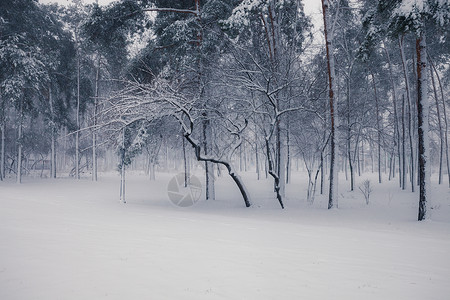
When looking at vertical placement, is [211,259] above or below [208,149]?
below

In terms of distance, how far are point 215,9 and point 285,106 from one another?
18.4ft

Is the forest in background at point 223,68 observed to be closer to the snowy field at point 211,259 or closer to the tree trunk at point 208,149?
the tree trunk at point 208,149

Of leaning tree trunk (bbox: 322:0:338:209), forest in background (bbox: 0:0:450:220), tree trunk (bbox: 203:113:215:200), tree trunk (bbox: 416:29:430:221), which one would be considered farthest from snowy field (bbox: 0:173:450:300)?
tree trunk (bbox: 203:113:215:200)

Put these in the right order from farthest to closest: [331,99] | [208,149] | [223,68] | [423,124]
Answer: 1. [208,149]
2. [223,68]
3. [331,99]
4. [423,124]

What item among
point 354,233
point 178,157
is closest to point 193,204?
point 354,233

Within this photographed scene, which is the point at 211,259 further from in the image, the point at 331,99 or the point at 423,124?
the point at 331,99

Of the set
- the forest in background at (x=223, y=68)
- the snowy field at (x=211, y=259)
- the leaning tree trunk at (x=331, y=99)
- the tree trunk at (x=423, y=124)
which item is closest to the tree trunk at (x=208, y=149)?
the forest in background at (x=223, y=68)

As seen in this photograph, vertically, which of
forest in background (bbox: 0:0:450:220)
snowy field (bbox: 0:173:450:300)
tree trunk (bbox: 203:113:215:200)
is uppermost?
forest in background (bbox: 0:0:450:220)

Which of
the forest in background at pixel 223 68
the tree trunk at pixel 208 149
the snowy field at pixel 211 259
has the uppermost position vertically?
the forest in background at pixel 223 68

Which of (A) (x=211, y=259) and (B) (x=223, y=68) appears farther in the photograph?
(B) (x=223, y=68)

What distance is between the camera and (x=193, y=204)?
49.2 feet

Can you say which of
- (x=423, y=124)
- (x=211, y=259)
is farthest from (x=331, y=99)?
(x=211, y=259)

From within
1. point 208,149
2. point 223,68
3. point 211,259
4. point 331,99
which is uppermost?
point 223,68

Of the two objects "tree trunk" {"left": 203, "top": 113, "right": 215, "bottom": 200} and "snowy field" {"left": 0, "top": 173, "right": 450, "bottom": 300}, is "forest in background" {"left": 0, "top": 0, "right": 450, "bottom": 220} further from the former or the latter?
"snowy field" {"left": 0, "top": 173, "right": 450, "bottom": 300}
